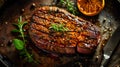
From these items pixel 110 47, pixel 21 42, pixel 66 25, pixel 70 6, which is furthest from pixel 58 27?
pixel 110 47

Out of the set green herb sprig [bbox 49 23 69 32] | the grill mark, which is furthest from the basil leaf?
green herb sprig [bbox 49 23 69 32]

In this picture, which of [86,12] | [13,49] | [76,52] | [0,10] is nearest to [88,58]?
[76,52]

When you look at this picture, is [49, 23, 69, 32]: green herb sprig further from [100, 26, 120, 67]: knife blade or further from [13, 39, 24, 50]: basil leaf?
[100, 26, 120, 67]: knife blade

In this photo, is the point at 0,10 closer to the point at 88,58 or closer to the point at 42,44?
the point at 42,44

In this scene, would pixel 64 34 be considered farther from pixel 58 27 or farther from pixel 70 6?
pixel 70 6

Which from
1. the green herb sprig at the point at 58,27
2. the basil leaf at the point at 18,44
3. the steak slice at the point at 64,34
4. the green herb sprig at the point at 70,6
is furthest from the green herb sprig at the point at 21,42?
the green herb sprig at the point at 70,6

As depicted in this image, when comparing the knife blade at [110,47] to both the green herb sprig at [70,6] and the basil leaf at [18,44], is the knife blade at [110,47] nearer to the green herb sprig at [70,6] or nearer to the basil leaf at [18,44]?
the green herb sprig at [70,6]

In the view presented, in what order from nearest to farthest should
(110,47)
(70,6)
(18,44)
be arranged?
(110,47) → (18,44) → (70,6)
